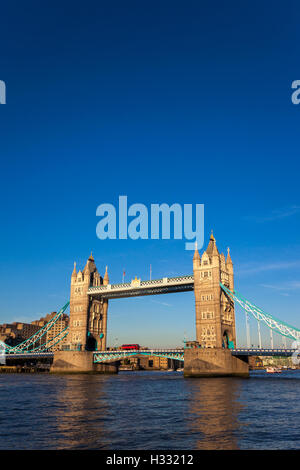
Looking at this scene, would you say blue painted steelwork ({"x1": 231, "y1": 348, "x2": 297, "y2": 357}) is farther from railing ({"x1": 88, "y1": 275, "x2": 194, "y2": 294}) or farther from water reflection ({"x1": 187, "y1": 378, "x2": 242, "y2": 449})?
water reflection ({"x1": 187, "y1": 378, "x2": 242, "y2": 449})

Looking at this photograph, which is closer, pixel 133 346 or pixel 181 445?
pixel 181 445

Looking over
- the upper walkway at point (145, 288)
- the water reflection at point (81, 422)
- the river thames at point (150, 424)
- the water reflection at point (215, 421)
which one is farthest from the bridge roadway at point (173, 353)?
the water reflection at point (81, 422)

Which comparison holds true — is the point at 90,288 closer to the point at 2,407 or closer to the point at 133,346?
the point at 133,346

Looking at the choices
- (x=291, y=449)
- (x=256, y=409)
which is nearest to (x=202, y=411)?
(x=256, y=409)

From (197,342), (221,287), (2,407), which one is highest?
(221,287)

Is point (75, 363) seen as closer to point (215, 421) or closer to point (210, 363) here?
point (210, 363)

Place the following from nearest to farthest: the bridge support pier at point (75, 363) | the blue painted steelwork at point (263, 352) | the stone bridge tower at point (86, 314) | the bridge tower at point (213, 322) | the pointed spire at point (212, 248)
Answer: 1. the blue painted steelwork at point (263, 352)
2. the bridge tower at point (213, 322)
3. the pointed spire at point (212, 248)
4. the bridge support pier at point (75, 363)
5. the stone bridge tower at point (86, 314)

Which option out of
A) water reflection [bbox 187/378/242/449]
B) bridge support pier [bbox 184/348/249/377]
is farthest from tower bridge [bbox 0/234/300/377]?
water reflection [bbox 187/378/242/449]

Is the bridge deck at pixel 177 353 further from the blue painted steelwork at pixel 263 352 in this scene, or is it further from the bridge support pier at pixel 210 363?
the bridge support pier at pixel 210 363

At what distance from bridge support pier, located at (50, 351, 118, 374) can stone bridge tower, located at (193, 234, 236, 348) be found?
30.8 meters

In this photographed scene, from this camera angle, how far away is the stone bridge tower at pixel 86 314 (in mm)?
110312

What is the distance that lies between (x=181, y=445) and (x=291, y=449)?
5.43 meters

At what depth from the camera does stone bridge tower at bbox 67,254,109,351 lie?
110312 mm

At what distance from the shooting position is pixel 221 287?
90.6 metres
